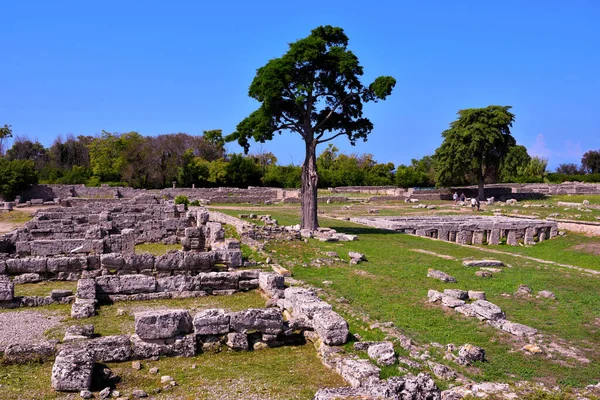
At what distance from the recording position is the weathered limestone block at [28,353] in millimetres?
7883

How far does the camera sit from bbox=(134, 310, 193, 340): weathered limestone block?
8438mm

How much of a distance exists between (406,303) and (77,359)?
6.83 metres

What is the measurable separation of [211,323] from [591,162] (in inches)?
4196

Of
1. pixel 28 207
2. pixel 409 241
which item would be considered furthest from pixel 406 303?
pixel 28 207

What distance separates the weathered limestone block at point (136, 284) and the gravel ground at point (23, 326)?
1793 mm

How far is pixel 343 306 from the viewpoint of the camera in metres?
10.9

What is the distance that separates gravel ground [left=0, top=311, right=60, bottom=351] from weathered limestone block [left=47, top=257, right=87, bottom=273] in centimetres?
321

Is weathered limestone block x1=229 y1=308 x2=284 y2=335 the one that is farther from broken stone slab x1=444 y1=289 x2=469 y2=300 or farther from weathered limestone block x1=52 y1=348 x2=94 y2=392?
broken stone slab x1=444 y1=289 x2=469 y2=300

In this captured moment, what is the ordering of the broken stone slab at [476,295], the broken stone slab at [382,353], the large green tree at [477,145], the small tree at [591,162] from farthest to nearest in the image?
the small tree at [591,162] → the large green tree at [477,145] → the broken stone slab at [476,295] → the broken stone slab at [382,353]

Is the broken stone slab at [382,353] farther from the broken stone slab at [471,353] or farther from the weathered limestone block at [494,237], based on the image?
the weathered limestone block at [494,237]

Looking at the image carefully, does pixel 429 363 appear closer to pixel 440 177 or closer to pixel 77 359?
pixel 77 359

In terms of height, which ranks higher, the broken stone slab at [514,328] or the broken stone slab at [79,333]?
the broken stone slab at [514,328]

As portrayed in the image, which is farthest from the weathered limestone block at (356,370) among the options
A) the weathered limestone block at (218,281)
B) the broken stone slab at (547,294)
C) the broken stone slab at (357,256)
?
the broken stone slab at (357,256)

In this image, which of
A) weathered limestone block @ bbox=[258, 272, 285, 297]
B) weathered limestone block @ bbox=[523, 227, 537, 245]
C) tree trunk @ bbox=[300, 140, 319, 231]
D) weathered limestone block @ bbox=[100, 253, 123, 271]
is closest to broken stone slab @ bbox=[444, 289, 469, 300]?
weathered limestone block @ bbox=[258, 272, 285, 297]
